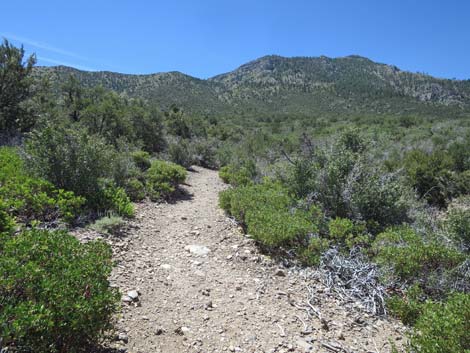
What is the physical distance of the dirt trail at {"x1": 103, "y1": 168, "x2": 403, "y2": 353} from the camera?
3004 mm

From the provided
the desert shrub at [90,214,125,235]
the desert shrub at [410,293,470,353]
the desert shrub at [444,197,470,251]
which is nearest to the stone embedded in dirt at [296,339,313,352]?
the desert shrub at [410,293,470,353]

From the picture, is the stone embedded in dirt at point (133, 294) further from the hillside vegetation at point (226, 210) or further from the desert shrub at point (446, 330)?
the desert shrub at point (446, 330)

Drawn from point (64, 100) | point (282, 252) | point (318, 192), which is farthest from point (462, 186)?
point (64, 100)

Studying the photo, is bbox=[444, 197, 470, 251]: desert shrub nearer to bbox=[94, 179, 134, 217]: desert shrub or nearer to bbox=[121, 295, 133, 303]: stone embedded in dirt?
bbox=[121, 295, 133, 303]: stone embedded in dirt

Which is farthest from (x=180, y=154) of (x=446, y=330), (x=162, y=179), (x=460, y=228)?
(x=446, y=330)

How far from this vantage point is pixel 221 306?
11.7ft

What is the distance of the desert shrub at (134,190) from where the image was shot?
7.66 m

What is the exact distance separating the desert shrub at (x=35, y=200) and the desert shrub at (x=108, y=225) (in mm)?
417

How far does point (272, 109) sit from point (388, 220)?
149ft

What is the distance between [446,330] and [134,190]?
275 inches

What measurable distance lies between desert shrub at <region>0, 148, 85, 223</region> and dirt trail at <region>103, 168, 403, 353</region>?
1.13 metres

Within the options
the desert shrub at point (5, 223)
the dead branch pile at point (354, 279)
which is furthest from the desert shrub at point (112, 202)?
the dead branch pile at point (354, 279)

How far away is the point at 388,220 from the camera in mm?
6039

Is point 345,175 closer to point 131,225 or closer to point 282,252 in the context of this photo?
point 282,252
